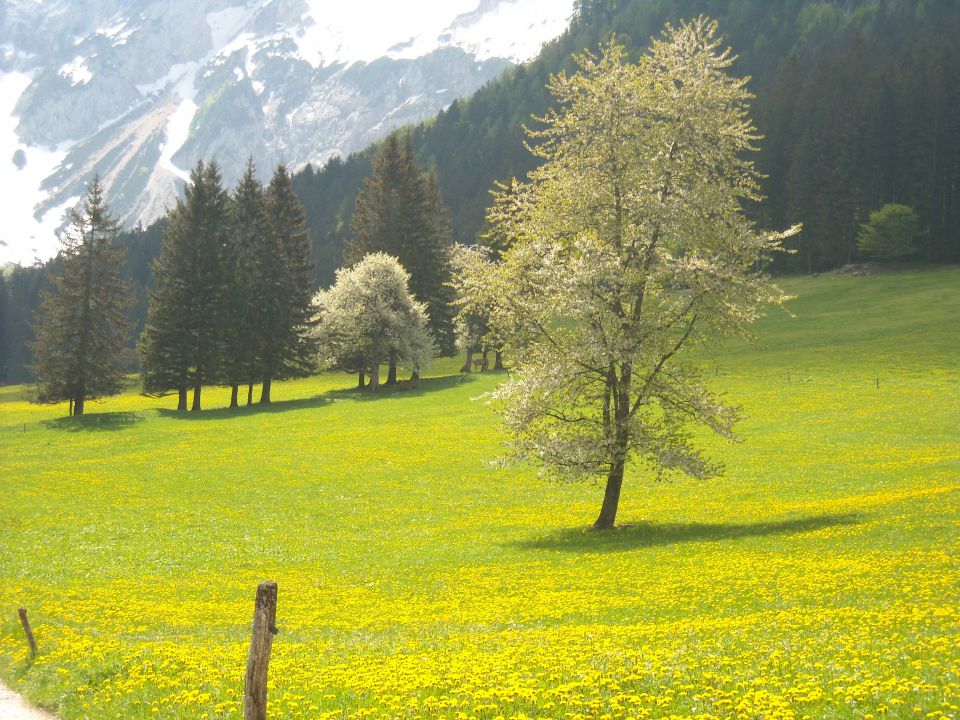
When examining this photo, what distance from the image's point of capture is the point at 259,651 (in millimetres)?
9969

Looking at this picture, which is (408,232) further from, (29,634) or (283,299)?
(29,634)

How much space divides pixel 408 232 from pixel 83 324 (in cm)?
3473

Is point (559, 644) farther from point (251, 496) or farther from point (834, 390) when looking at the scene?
point (834, 390)

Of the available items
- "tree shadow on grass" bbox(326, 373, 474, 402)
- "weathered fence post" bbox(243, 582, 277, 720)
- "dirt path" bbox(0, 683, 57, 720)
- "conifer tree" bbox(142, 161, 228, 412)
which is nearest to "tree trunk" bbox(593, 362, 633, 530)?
"dirt path" bbox(0, 683, 57, 720)

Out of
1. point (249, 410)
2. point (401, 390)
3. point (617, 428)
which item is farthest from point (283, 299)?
→ point (617, 428)

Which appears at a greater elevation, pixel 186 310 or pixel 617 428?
pixel 186 310

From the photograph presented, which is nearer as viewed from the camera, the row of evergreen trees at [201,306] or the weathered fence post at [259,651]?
the weathered fence post at [259,651]

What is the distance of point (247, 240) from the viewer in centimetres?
7469

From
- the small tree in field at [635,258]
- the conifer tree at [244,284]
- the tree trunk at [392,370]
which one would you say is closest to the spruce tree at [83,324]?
the conifer tree at [244,284]

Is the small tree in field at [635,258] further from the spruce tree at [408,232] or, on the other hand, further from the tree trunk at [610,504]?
the spruce tree at [408,232]

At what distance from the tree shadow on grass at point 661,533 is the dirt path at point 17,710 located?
1611 cm

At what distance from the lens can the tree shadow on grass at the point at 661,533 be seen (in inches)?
1014

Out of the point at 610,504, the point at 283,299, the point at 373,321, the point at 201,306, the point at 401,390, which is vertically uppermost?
the point at 283,299

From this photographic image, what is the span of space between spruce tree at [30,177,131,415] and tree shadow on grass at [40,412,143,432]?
2831mm
